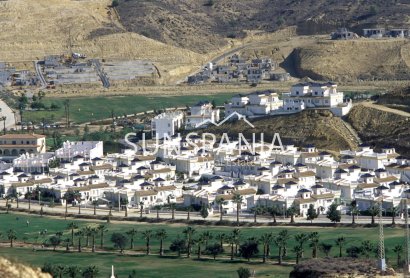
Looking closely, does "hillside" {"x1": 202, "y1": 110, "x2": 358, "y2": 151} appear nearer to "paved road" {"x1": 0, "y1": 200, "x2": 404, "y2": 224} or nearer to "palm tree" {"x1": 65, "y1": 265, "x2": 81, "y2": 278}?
"paved road" {"x1": 0, "y1": 200, "x2": 404, "y2": 224}

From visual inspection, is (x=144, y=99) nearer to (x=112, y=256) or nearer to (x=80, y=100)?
(x=80, y=100)

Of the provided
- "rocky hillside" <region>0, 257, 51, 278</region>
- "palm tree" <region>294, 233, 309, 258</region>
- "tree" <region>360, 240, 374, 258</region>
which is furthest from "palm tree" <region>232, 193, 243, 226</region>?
"rocky hillside" <region>0, 257, 51, 278</region>

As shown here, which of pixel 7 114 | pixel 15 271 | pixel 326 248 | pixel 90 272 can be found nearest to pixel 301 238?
pixel 326 248

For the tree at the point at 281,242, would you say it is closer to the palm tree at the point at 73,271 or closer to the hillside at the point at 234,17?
the palm tree at the point at 73,271

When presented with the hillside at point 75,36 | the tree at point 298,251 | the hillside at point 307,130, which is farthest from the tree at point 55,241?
the hillside at point 75,36

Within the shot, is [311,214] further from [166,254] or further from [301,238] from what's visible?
[166,254]

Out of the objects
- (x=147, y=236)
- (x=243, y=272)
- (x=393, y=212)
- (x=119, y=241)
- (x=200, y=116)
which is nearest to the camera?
(x=243, y=272)

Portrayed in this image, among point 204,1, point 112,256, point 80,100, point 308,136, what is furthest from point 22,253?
point 204,1
